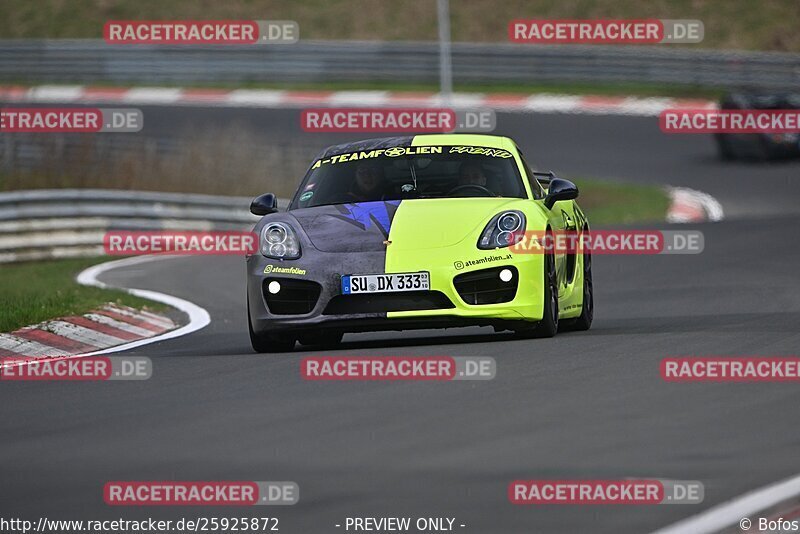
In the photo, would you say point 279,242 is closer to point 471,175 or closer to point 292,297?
point 292,297

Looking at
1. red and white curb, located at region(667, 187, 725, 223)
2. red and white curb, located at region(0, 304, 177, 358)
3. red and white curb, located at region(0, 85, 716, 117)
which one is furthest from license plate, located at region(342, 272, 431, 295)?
red and white curb, located at region(0, 85, 716, 117)

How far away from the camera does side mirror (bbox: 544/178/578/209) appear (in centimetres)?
1043

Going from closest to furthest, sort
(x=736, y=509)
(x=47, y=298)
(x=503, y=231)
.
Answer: (x=736, y=509) < (x=503, y=231) < (x=47, y=298)

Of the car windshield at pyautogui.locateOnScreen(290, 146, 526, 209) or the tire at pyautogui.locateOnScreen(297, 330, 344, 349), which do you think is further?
the car windshield at pyautogui.locateOnScreen(290, 146, 526, 209)

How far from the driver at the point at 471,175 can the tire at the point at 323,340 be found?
1.17 m

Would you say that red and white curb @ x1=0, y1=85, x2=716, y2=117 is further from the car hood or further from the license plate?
the license plate

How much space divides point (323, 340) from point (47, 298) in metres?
3.43

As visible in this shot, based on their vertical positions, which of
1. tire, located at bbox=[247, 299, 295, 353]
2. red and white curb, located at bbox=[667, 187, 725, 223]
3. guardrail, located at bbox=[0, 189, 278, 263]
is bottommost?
tire, located at bbox=[247, 299, 295, 353]

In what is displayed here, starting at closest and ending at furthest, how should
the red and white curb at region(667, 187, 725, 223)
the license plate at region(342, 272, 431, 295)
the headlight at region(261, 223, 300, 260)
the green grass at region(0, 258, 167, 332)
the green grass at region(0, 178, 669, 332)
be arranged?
the license plate at region(342, 272, 431, 295) → the headlight at region(261, 223, 300, 260) → the green grass at region(0, 258, 167, 332) → the green grass at region(0, 178, 669, 332) → the red and white curb at region(667, 187, 725, 223)

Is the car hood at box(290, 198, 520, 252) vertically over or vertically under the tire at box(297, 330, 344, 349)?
over

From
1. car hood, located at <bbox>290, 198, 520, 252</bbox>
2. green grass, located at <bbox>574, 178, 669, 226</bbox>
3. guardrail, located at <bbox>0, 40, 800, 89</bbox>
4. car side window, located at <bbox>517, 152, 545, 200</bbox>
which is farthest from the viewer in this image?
guardrail, located at <bbox>0, 40, 800, 89</bbox>

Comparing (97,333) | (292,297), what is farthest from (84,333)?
(292,297)

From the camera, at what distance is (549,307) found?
9852 millimetres

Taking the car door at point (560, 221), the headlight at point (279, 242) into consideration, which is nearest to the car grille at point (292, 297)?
the headlight at point (279, 242)
